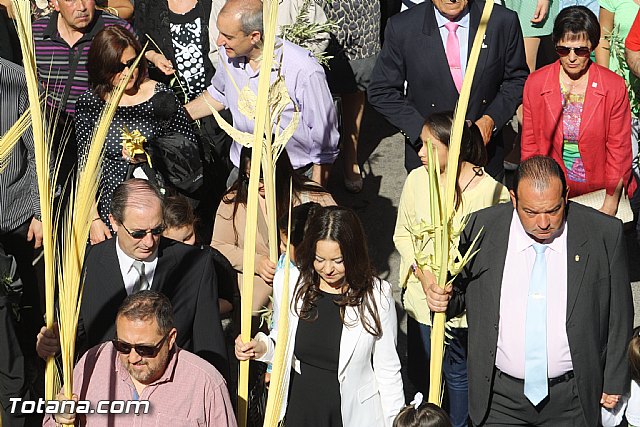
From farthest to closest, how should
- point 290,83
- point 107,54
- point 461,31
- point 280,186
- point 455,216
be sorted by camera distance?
point 461,31 → point 290,83 → point 107,54 → point 280,186 → point 455,216

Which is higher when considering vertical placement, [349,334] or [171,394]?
[349,334]

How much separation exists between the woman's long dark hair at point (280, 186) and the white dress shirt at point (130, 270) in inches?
31.2

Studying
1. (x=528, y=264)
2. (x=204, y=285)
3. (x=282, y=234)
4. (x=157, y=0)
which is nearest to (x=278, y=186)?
(x=282, y=234)

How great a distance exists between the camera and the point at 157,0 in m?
7.65

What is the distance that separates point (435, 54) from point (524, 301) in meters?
1.97

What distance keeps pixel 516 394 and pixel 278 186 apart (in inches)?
60.5

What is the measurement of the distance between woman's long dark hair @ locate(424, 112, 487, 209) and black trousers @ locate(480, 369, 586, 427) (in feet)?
3.07

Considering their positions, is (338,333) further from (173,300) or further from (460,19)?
(460,19)

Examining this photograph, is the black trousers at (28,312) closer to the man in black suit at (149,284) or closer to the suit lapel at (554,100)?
the man in black suit at (149,284)

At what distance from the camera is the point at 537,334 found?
17.1 feet

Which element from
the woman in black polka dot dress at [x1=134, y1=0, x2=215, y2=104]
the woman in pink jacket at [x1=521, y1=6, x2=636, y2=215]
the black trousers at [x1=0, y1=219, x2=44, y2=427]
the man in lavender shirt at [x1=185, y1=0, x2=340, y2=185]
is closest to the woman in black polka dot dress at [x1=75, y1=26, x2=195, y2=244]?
the man in lavender shirt at [x1=185, y1=0, x2=340, y2=185]

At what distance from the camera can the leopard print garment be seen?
7.91m

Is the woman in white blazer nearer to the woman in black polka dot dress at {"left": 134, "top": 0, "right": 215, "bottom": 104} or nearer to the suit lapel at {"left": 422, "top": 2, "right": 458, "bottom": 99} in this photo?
the suit lapel at {"left": 422, "top": 2, "right": 458, "bottom": 99}

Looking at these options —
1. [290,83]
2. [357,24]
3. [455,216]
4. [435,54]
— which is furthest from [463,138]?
[357,24]
